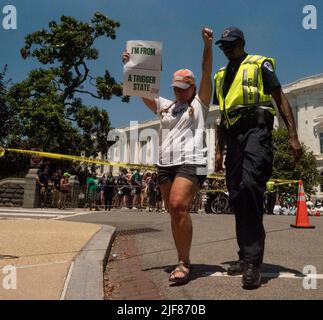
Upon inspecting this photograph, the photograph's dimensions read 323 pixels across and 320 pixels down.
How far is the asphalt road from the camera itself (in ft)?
10.4

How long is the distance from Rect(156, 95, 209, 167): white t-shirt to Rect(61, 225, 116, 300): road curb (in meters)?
1.09

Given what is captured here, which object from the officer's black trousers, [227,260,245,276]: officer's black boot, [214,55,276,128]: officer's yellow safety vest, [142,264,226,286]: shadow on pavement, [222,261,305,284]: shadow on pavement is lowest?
[142,264,226,286]: shadow on pavement

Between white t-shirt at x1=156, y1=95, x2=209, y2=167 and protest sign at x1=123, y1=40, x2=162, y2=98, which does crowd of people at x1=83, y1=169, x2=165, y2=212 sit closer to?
protest sign at x1=123, y1=40, x2=162, y2=98

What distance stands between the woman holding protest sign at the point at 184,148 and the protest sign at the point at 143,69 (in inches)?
13.6

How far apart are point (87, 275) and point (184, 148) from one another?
131cm

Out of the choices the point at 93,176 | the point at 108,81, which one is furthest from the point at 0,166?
the point at 93,176

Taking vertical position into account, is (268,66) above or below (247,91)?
above

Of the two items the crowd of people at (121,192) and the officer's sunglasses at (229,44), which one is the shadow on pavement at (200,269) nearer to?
the officer's sunglasses at (229,44)

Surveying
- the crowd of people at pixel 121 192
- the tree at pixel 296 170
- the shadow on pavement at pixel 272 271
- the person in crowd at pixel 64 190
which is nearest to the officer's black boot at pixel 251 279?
the shadow on pavement at pixel 272 271

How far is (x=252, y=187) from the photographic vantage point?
3.54m

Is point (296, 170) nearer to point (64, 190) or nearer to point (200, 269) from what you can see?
point (64, 190)

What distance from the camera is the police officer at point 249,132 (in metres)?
3.55

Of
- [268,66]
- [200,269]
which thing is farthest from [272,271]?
[268,66]

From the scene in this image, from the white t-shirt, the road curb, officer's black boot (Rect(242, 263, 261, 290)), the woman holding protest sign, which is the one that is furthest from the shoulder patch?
the road curb
